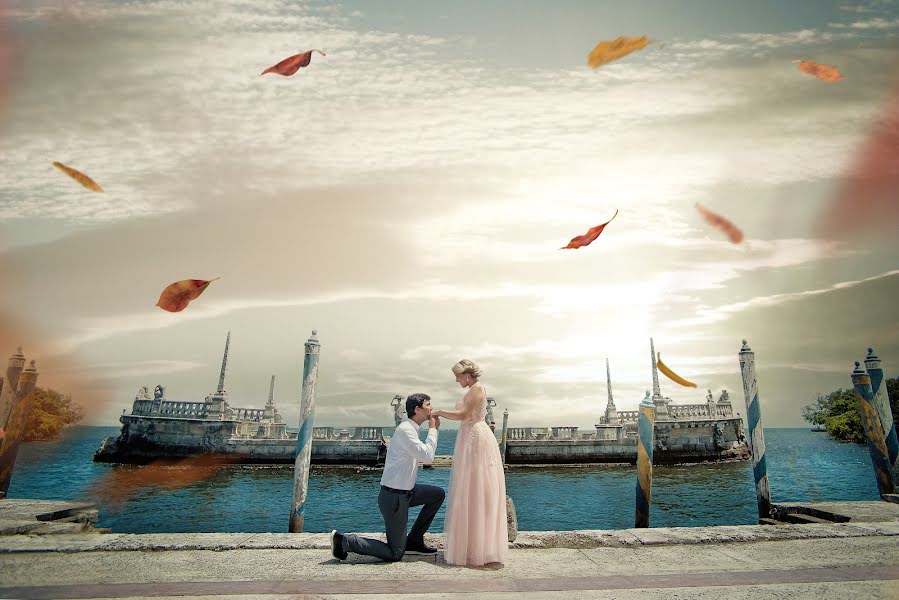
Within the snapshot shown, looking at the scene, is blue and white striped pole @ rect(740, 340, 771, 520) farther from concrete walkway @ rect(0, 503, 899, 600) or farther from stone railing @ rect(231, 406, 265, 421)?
stone railing @ rect(231, 406, 265, 421)

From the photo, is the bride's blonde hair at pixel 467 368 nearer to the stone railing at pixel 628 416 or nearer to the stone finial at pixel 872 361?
the stone finial at pixel 872 361

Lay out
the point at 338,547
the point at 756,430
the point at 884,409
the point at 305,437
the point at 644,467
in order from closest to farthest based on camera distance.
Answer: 1. the point at 338,547
2. the point at 305,437
3. the point at 644,467
4. the point at 756,430
5. the point at 884,409

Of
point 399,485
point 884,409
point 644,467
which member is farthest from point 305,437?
point 884,409

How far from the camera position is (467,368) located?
4.93 meters

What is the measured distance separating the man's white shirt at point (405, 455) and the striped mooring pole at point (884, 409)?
10747mm

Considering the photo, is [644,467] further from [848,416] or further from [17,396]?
[848,416]

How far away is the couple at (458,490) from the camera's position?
457 centimetres

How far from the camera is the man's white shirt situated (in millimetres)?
4605

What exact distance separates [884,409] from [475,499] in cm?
1055

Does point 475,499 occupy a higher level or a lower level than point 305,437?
lower

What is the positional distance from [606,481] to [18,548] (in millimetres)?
27446

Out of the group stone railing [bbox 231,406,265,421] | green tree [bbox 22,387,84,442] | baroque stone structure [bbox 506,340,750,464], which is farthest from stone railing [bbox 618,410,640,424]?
green tree [bbox 22,387,84,442]

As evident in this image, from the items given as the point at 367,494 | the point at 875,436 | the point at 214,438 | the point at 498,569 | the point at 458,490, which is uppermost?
the point at 875,436

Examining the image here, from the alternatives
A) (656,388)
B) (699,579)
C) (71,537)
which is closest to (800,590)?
(699,579)
